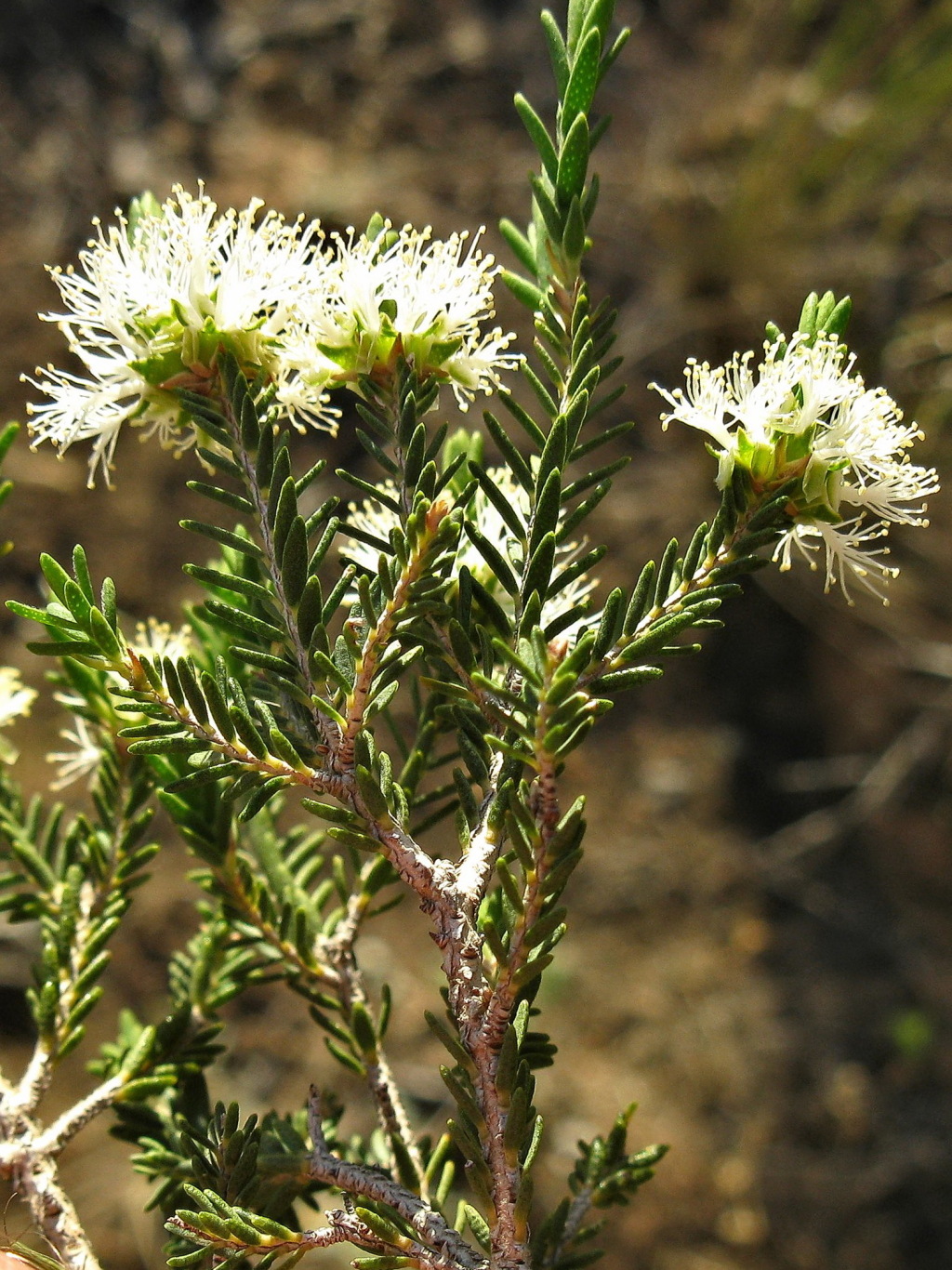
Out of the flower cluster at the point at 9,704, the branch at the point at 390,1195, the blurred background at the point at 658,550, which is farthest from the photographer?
the blurred background at the point at 658,550

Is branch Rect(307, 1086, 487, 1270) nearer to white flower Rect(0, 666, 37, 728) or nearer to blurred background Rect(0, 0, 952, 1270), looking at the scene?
white flower Rect(0, 666, 37, 728)

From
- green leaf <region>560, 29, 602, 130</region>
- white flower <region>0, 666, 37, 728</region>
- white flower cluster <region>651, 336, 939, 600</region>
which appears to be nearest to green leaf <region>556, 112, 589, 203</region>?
green leaf <region>560, 29, 602, 130</region>

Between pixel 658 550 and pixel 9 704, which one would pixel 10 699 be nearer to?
pixel 9 704

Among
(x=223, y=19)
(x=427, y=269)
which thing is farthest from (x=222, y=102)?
(x=427, y=269)

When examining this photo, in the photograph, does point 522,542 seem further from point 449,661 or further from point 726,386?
point 726,386

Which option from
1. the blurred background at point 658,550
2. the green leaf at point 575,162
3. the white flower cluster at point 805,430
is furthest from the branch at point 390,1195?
the blurred background at point 658,550

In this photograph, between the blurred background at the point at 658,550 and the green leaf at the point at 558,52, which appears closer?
the green leaf at the point at 558,52

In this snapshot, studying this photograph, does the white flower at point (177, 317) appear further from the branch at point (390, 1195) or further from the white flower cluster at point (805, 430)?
the branch at point (390, 1195)
